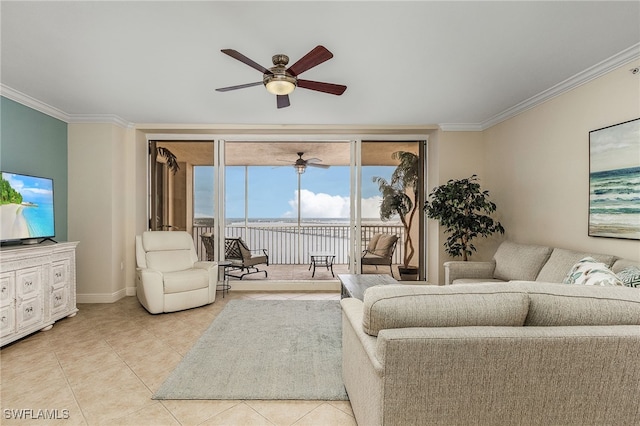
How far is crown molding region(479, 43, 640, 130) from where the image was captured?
267cm

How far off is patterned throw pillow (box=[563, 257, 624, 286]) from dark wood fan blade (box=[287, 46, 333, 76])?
2.34m

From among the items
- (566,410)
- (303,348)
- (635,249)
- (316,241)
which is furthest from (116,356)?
(635,249)

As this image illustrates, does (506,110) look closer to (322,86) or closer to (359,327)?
(322,86)

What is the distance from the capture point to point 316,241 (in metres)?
6.30

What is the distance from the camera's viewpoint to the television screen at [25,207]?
3156 millimetres

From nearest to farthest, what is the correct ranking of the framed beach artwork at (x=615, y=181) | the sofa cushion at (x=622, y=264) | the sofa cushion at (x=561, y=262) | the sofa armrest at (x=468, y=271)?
the sofa cushion at (x=622, y=264)
the framed beach artwork at (x=615, y=181)
the sofa cushion at (x=561, y=262)
the sofa armrest at (x=468, y=271)

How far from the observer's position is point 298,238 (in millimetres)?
6371

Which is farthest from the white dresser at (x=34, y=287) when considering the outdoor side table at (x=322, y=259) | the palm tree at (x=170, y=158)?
the outdoor side table at (x=322, y=259)

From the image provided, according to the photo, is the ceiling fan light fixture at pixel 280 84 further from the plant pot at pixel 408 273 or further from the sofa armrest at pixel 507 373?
the plant pot at pixel 408 273

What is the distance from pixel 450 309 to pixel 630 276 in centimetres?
183

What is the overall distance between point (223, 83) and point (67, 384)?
2848 millimetres

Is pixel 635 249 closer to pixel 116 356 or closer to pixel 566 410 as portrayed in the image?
pixel 566 410

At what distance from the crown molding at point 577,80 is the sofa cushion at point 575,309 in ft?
7.59

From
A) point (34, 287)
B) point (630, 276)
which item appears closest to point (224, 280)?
point (34, 287)
